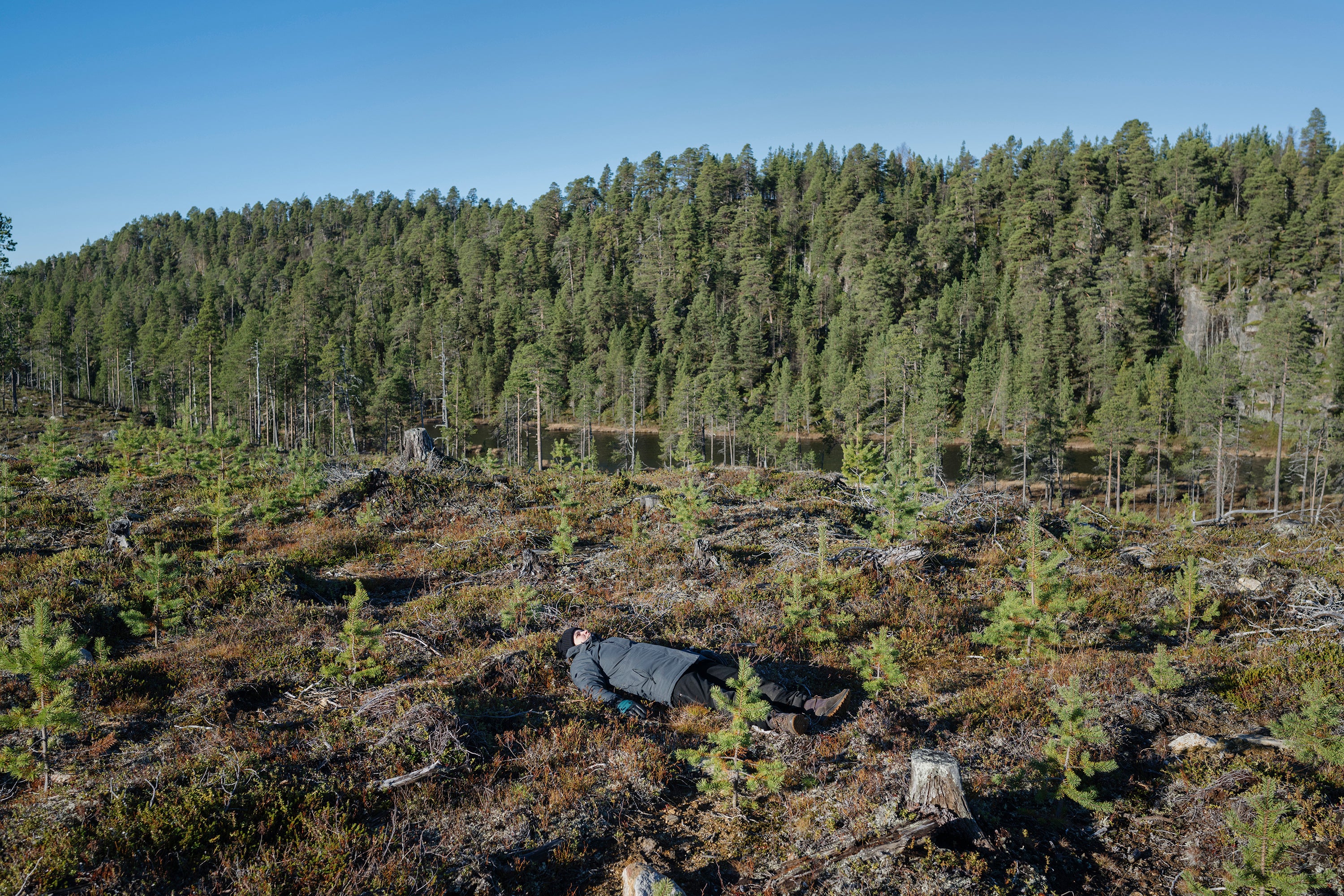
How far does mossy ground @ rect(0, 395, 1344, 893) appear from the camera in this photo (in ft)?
14.3

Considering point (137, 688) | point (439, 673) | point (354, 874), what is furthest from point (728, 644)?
point (137, 688)

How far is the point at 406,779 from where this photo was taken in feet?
17.4

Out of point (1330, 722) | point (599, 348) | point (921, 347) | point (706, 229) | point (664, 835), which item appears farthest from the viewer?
point (706, 229)

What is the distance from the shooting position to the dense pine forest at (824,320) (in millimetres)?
48938

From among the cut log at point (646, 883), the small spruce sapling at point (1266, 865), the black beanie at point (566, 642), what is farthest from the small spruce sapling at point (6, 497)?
the small spruce sapling at point (1266, 865)

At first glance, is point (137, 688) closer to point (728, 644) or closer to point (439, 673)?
point (439, 673)

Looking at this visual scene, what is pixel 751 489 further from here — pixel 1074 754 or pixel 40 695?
pixel 40 695

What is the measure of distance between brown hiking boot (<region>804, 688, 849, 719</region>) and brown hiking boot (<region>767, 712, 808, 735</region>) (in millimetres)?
169

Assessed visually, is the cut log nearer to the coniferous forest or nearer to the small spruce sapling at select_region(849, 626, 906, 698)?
the coniferous forest

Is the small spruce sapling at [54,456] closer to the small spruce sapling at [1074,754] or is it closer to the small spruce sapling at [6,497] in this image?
the small spruce sapling at [6,497]

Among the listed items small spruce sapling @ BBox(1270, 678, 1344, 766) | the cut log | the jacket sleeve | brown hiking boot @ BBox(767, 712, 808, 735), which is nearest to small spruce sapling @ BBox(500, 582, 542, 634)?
the jacket sleeve

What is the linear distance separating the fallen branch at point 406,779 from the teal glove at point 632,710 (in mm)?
1894

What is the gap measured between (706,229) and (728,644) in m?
98.1

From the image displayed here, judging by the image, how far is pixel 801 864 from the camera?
14.3 feet
